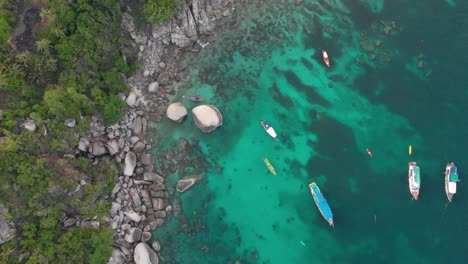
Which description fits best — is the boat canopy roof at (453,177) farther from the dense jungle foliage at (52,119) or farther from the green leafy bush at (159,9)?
the dense jungle foliage at (52,119)

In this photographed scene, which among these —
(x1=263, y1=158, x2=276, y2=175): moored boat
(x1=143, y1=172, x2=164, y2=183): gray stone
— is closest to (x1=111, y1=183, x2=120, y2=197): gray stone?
(x1=143, y1=172, x2=164, y2=183): gray stone

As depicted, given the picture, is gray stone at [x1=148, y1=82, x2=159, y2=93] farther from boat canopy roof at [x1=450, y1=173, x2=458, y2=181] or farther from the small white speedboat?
boat canopy roof at [x1=450, y1=173, x2=458, y2=181]

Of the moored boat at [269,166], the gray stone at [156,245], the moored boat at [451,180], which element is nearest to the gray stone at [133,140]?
the gray stone at [156,245]

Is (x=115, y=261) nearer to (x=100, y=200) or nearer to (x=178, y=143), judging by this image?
(x=100, y=200)

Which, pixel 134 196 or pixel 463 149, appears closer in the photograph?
pixel 134 196

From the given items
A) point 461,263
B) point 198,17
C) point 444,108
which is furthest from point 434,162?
point 198,17

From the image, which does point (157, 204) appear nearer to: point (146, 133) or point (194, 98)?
point (146, 133)
